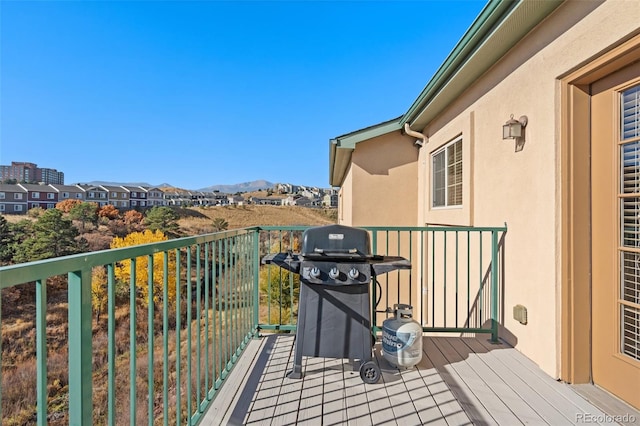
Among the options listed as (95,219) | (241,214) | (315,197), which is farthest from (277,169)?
(95,219)

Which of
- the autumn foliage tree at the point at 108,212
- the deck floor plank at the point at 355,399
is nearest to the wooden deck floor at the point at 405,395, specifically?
the deck floor plank at the point at 355,399

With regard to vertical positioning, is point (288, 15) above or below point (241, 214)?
above

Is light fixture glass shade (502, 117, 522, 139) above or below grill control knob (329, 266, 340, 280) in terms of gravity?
above

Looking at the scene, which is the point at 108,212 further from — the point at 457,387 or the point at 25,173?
the point at 457,387

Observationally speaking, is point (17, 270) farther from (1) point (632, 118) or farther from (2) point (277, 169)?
(2) point (277, 169)

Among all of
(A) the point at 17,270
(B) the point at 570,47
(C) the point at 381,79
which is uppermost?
(C) the point at 381,79

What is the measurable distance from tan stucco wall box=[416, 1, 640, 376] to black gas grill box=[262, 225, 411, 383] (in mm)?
1196

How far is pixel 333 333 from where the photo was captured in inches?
92.0

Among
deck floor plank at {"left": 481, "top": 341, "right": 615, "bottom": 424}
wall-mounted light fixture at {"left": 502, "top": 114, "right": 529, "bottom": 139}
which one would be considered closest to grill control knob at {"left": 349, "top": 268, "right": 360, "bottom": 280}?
deck floor plank at {"left": 481, "top": 341, "right": 615, "bottom": 424}

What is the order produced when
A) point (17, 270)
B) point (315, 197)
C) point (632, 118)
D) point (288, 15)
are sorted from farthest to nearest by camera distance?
point (315, 197), point (288, 15), point (632, 118), point (17, 270)

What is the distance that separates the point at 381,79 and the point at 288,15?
5.23 meters

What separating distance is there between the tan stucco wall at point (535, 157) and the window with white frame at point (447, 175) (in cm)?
86

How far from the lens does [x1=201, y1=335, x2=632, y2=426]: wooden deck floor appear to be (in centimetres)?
193

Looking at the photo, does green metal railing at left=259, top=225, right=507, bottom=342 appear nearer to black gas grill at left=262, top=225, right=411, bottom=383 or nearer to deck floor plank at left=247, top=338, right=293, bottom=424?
deck floor plank at left=247, top=338, right=293, bottom=424
